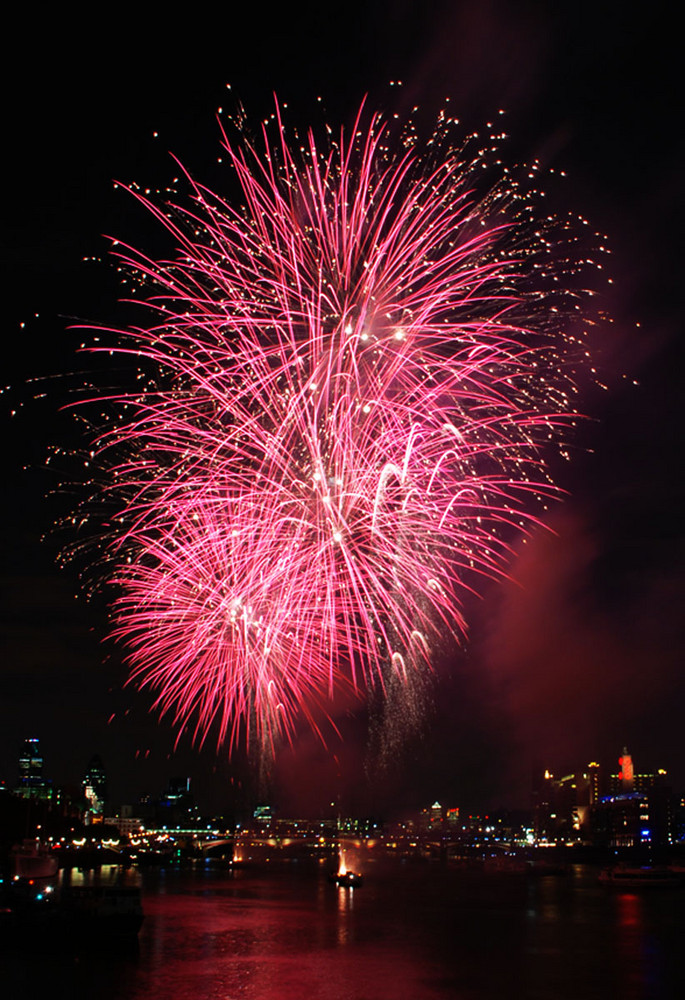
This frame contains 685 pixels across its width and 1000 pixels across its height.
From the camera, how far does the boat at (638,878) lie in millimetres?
92250

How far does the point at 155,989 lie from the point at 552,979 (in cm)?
1351

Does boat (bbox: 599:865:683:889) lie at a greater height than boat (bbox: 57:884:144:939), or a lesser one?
lesser

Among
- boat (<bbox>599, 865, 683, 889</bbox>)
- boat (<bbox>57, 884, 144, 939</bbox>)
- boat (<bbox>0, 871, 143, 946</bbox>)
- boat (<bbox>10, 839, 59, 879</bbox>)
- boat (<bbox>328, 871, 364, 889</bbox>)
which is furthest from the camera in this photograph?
boat (<bbox>599, 865, 683, 889</bbox>)

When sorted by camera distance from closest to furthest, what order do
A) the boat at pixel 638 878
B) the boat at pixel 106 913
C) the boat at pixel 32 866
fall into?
1. the boat at pixel 106 913
2. the boat at pixel 32 866
3. the boat at pixel 638 878

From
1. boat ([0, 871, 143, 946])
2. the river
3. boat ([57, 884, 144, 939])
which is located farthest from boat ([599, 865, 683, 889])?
boat ([57, 884, 144, 939])

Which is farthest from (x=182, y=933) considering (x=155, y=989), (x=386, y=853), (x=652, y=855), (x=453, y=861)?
(x=386, y=853)

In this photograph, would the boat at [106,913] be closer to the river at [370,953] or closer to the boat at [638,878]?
the river at [370,953]

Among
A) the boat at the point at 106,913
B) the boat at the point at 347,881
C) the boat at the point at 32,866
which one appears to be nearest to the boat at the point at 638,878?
the boat at the point at 347,881

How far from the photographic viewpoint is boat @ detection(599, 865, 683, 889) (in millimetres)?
92250

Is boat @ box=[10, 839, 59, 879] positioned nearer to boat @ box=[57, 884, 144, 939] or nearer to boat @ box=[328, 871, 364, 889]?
boat @ box=[57, 884, 144, 939]

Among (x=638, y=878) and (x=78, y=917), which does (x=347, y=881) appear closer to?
(x=638, y=878)

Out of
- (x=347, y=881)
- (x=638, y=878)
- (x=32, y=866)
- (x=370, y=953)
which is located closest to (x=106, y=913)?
(x=370, y=953)

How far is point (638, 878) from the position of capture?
308ft

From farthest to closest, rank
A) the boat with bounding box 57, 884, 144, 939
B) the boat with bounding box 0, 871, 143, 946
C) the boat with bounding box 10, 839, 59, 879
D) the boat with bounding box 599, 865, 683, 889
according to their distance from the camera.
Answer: the boat with bounding box 599, 865, 683, 889, the boat with bounding box 10, 839, 59, 879, the boat with bounding box 57, 884, 144, 939, the boat with bounding box 0, 871, 143, 946
